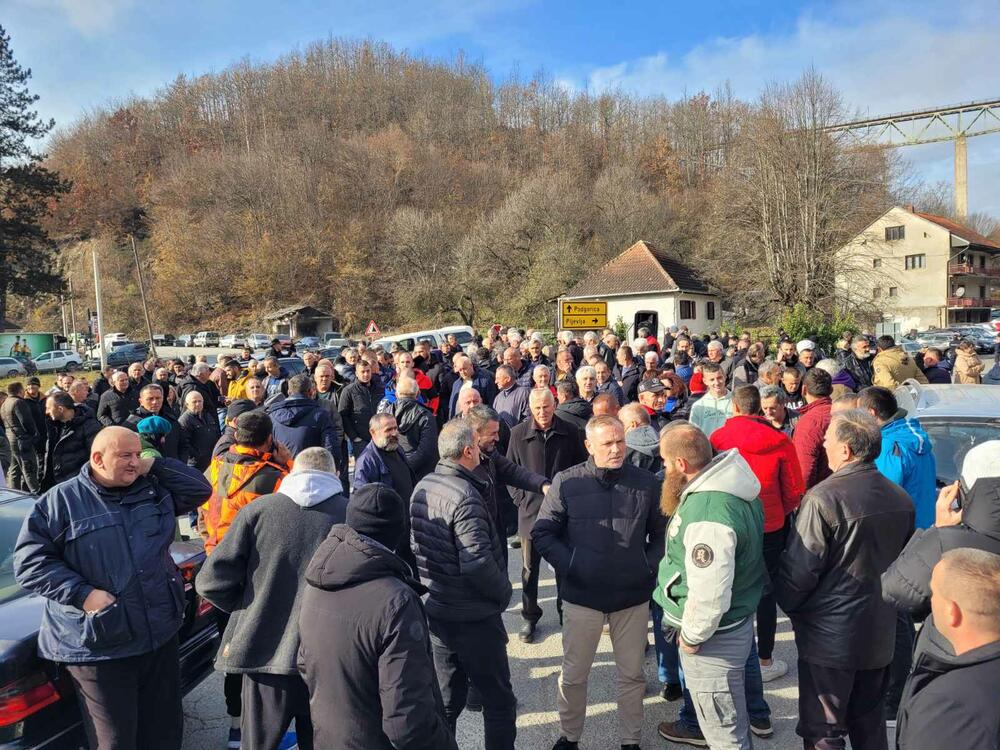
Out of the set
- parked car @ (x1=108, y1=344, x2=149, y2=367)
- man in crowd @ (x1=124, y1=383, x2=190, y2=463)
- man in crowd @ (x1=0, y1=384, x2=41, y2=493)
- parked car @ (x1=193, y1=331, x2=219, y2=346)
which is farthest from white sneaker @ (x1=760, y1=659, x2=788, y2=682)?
parked car @ (x1=193, y1=331, x2=219, y2=346)

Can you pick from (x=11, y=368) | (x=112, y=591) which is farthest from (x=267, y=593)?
(x=11, y=368)

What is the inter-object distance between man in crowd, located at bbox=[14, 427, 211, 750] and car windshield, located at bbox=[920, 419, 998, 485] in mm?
5357

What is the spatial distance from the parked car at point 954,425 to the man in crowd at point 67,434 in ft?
27.0

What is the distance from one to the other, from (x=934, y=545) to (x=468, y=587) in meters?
1.92

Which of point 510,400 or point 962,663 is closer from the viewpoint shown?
point 962,663

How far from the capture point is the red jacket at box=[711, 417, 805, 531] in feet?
12.7

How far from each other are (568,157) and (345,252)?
1056 inches

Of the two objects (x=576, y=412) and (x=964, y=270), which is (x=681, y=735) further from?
(x=964, y=270)

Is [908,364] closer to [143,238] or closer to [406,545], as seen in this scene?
[406,545]

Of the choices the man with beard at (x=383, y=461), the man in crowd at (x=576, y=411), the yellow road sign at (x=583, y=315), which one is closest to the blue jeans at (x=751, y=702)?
the man with beard at (x=383, y=461)

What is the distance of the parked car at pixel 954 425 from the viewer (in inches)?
196

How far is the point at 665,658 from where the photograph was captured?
3.96 metres

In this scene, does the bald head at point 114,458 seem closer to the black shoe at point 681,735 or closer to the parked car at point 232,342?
the black shoe at point 681,735

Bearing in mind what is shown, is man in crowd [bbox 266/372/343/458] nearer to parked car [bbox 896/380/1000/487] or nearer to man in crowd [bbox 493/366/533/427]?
man in crowd [bbox 493/366/533/427]
